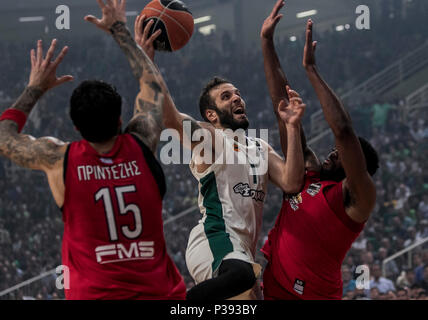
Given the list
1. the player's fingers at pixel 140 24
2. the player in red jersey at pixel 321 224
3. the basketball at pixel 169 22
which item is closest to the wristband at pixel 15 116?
the player's fingers at pixel 140 24

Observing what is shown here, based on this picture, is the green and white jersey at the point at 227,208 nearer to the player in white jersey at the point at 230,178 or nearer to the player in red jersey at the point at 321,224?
the player in white jersey at the point at 230,178

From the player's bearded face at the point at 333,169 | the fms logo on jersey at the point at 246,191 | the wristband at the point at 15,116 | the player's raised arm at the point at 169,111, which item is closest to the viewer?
the wristband at the point at 15,116

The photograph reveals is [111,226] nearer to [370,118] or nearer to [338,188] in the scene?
[338,188]

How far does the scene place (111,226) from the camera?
255cm

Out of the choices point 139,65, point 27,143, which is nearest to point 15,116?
point 27,143

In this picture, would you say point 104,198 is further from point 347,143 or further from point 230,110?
point 230,110

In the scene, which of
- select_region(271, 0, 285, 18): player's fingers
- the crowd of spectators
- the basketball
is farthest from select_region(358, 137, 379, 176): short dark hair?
the crowd of spectators

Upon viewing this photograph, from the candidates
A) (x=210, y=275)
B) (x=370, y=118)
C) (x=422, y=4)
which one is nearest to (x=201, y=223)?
(x=210, y=275)

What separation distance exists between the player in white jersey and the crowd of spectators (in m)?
5.68

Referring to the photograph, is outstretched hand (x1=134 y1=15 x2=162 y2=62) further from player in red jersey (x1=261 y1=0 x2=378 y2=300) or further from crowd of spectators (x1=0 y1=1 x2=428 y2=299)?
crowd of spectators (x1=0 y1=1 x2=428 y2=299)

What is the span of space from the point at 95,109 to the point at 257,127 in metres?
15.9

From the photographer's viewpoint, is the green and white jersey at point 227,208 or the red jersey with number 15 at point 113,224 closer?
the red jersey with number 15 at point 113,224

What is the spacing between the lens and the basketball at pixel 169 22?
3844 mm

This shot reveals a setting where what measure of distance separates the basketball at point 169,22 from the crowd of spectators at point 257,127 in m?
6.28
